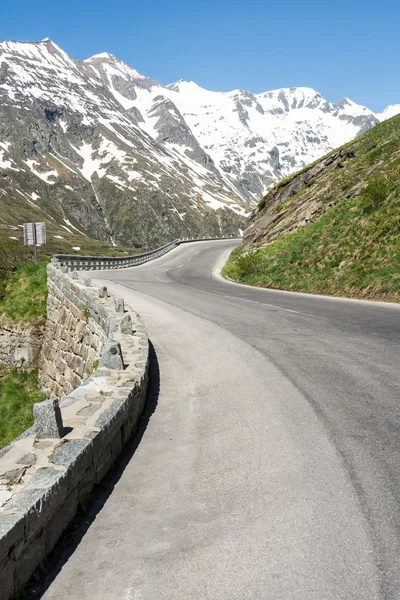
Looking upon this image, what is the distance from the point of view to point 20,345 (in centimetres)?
2069

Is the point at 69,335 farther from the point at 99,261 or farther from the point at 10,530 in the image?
the point at 99,261

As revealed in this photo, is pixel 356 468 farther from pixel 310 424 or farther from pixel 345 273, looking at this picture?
pixel 345 273

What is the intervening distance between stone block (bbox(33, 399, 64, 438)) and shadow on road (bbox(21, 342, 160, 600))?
27.4 inches

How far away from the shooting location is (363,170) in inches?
1254

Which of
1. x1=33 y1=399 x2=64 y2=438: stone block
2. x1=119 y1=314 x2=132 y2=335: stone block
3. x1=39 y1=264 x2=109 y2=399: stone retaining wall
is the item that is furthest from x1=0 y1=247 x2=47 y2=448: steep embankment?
x1=33 y1=399 x2=64 y2=438: stone block

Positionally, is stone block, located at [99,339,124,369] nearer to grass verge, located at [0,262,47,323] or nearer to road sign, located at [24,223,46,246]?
grass verge, located at [0,262,47,323]

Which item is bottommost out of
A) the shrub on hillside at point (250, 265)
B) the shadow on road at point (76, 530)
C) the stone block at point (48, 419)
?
the shadow on road at point (76, 530)

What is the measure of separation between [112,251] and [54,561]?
625 ft

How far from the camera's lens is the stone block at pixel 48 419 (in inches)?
191

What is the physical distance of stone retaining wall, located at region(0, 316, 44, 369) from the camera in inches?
803

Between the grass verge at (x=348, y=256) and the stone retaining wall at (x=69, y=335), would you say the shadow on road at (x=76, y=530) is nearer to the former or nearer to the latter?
the stone retaining wall at (x=69, y=335)

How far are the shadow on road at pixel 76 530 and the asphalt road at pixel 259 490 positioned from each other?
0.19 ft

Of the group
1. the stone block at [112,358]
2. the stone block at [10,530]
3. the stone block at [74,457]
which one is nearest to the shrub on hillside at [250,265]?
the stone block at [112,358]

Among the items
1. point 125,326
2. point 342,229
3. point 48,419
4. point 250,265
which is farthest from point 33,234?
point 48,419
